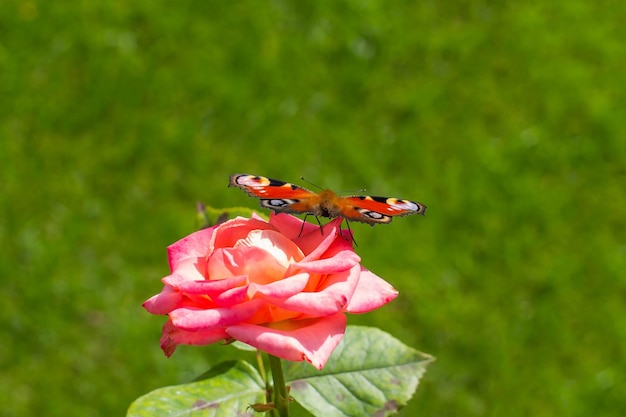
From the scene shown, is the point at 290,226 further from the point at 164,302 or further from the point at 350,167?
the point at 350,167

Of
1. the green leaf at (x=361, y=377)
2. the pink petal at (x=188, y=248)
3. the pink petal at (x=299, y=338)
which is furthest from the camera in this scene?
the green leaf at (x=361, y=377)

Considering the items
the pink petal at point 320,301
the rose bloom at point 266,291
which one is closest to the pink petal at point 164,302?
the rose bloom at point 266,291

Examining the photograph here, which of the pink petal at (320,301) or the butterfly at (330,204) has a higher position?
the butterfly at (330,204)

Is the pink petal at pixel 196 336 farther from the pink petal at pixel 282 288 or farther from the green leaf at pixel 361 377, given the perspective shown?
the green leaf at pixel 361 377

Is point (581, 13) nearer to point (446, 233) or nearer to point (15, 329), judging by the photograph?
point (446, 233)

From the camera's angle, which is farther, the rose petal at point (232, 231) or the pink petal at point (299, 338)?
the rose petal at point (232, 231)

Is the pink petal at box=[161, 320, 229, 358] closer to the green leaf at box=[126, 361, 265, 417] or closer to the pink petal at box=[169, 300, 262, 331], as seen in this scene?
the pink petal at box=[169, 300, 262, 331]

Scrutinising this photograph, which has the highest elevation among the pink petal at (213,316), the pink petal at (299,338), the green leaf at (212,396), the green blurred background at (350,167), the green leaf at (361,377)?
the pink petal at (213,316)
